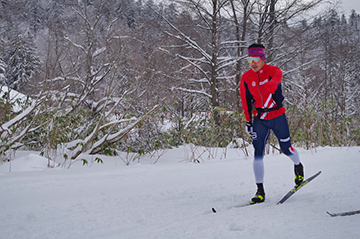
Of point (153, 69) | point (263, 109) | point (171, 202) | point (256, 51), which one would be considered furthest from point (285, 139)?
point (153, 69)

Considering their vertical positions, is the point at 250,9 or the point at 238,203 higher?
the point at 250,9

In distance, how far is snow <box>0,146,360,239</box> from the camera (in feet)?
6.64

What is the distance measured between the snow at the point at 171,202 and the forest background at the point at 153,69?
1266 mm

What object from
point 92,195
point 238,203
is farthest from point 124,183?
point 238,203

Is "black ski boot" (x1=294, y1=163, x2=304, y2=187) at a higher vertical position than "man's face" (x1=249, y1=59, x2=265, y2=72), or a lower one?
lower

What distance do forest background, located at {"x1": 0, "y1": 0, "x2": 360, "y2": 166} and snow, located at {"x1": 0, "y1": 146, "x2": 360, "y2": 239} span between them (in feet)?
4.15

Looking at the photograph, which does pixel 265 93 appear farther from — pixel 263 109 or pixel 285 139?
pixel 285 139

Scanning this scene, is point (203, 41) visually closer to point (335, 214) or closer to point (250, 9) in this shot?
point (250, 9)

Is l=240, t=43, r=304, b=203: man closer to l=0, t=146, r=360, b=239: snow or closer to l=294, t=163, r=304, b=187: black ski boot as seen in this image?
l=294, t=163, r=304, b=187: black ski boot

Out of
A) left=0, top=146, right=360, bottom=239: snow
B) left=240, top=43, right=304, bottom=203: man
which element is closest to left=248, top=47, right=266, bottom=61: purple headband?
left=240, top=43, right=304, bottom=203: man

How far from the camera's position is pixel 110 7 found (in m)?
10.8

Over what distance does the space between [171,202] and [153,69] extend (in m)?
5.54

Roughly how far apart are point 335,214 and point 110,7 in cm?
1072

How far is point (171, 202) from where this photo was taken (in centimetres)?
296
